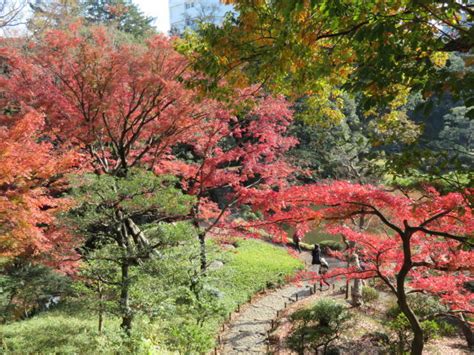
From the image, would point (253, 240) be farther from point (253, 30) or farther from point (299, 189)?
point (253, 30)

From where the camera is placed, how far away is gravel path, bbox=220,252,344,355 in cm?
832

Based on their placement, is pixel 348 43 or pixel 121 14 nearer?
pixel 348 43

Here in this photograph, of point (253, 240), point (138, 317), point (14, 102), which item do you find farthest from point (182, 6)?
point (138, 317)

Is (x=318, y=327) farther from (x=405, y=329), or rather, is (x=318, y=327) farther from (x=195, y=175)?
(x=195, y=175)

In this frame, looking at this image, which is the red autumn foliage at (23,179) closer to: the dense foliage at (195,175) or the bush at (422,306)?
the dense foliage at (195,175)

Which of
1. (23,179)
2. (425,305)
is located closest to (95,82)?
(23,179)

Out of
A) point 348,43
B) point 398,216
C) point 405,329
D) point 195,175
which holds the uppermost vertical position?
point 348,43

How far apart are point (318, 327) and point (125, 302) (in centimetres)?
470

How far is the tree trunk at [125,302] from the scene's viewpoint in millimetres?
6005

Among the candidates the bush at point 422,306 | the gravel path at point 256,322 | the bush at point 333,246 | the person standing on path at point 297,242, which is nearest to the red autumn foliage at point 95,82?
the gravel path at point 256,322

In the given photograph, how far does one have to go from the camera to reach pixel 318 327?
847cm

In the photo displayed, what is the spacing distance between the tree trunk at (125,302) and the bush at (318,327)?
12.4 ft

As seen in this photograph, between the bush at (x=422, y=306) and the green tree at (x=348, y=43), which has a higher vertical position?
the green tree at (x=348, y=43)

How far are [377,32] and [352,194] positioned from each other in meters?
3.26
